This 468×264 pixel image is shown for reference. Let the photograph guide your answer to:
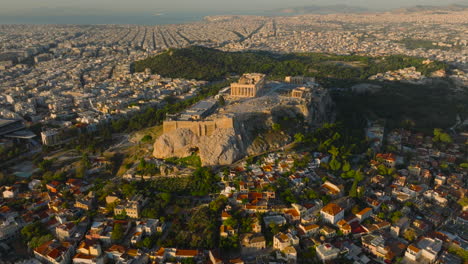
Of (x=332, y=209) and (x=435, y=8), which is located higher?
(x=435, y=8)

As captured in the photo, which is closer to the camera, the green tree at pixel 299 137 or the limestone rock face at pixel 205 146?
the limestone rock face at pixel 205 146

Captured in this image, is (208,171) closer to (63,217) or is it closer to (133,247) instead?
(133,247)

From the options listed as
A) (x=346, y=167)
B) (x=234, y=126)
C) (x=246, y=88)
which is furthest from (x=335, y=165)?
(x=246, y=88)

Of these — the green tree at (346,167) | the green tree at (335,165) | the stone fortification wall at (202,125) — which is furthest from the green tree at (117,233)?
the green tree at (346,167)

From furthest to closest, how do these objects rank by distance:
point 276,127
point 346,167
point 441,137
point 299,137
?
point 441,137 → point 299,137 → point 276,127 → point 346,167

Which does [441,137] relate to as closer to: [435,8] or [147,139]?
[147,139]

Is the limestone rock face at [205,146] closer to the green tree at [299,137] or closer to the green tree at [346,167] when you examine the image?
the green tree at [299,137]
